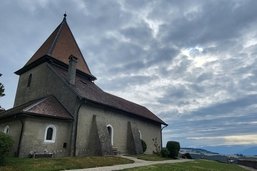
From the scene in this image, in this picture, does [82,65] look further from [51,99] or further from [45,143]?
[45,143]

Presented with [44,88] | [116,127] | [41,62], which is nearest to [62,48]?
[41,62]

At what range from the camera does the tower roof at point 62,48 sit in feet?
83.1

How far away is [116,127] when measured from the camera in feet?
78.0

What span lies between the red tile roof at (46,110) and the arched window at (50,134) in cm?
91

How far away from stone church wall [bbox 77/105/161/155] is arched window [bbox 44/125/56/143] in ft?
6.69

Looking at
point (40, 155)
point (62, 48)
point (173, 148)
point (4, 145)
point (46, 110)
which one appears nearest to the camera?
point (4, 145)

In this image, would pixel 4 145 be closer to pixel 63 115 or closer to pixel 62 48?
pixel 63 115

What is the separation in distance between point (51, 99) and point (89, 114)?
3.53m

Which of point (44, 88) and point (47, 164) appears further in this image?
point (44, 88)

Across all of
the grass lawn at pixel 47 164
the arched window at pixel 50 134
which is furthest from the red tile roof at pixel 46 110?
the grass lawn at pixel 47 164

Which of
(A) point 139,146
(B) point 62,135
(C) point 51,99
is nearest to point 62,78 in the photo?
(C) point 51,99

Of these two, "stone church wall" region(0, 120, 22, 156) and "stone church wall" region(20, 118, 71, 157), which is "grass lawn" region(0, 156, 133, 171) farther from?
"stone church wall" region(0, 120, 22, 156)

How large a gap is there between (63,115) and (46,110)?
1415 millimetres

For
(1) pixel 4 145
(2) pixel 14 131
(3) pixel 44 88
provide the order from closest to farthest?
(1) pixel 4 145, (2) pixel 14 131, (3) pixel 44 88
